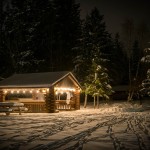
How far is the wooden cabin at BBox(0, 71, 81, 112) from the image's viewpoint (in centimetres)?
3200

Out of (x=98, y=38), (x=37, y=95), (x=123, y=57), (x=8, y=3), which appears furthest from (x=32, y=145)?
(x=123, y=57)

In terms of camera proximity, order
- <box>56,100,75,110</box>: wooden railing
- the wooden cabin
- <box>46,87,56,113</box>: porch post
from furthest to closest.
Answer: <box>56,100,75,110</box>: wooden railing → the wooden cabin → <box>46,87,56,113</box>: porch post

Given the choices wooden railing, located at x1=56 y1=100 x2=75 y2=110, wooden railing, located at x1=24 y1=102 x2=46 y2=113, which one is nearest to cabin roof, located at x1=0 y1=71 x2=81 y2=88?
wooden railing, located at x1=24 y1=102 x2=46 y2=113

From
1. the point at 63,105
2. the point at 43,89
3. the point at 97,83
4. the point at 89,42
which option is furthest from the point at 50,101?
the point at 89,42

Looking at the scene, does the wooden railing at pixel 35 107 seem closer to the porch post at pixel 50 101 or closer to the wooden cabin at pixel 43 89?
the wooden cabin at pixel 43 89

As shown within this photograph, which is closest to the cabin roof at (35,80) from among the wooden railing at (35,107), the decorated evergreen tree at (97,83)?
the wooden railing at (35,107)

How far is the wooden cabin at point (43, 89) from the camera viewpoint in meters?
32.0

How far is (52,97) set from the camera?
32.0 m

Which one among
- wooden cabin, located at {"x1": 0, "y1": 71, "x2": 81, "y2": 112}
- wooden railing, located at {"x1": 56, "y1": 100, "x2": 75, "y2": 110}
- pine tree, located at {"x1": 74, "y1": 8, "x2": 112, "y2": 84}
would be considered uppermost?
pine tree, located at {"x1": 74, "y1": 8, "x2": 112, "y2": 84}

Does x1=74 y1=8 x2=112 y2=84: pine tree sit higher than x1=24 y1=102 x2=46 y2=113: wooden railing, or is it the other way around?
x1=74 y1=8 x2=112 y2=84: pine tree

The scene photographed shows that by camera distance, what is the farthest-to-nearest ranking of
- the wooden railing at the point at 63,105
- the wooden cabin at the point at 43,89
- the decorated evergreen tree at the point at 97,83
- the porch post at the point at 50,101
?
the decorated evergreen tree at the point at 97,83
the wooden railing at the point at 63,105
the wooden cabin at the point at 43,89
the porch post at the point at 50,101

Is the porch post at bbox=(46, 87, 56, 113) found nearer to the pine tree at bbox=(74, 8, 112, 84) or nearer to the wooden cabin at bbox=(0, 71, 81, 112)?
the wooden cabin at bbox=(0, 71, 81, 112)

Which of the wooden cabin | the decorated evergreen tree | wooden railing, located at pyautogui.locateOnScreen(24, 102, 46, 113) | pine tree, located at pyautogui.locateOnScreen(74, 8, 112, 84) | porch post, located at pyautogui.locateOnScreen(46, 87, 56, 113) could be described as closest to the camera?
porch post, located at pyautogui.locateOnScreen(46, 87, 56, 113)

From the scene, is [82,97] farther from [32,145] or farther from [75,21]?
[32,145]
